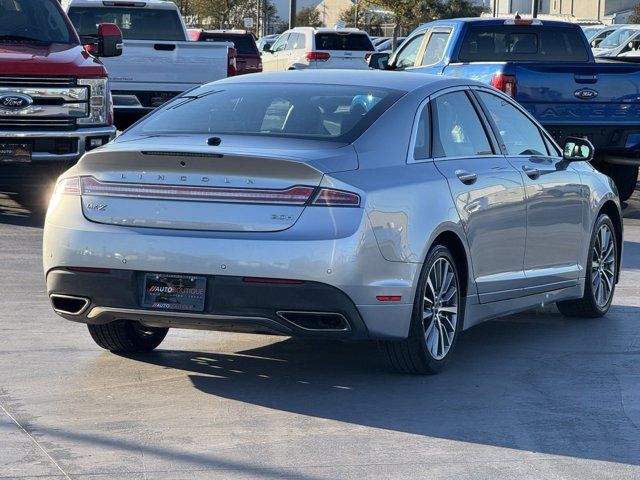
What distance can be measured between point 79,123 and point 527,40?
6.34 metres

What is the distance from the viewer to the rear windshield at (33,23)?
1459cm

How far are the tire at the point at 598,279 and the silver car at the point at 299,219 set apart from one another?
1.15m

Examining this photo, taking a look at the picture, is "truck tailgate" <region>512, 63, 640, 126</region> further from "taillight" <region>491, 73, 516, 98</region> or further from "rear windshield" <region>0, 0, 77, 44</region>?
"rear windshield" <region>0, 0, 77, 44</region>

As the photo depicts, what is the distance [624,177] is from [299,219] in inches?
420

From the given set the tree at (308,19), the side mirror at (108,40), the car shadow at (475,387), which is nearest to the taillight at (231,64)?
the side mirror at (108,40)

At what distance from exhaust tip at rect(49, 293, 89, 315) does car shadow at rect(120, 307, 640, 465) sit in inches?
26.8

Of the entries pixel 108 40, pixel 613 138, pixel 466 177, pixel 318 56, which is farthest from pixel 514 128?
pixel 318 56

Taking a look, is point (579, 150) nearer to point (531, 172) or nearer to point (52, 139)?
point (531, 172)

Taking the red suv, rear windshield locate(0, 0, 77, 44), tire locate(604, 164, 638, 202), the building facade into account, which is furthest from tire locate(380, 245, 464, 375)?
the building facade

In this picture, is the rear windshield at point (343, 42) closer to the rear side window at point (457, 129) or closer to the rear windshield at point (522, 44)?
Result: the rear windshield at point (522, 44)

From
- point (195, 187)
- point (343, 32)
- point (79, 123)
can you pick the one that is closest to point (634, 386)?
point (195, 187)

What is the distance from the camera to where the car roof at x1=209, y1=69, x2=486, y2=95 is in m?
7.99

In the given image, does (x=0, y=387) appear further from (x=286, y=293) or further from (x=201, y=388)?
(x=286, y=293)

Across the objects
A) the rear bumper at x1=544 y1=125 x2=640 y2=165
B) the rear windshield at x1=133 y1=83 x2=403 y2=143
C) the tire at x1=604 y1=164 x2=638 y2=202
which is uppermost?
the rear windshield at x1=133 y1=83 x2=403 y2=143
